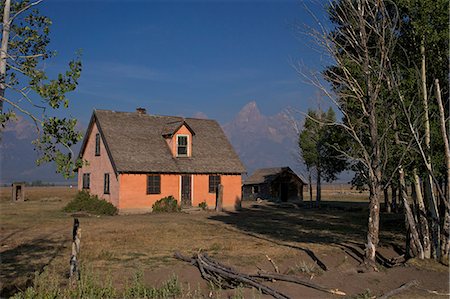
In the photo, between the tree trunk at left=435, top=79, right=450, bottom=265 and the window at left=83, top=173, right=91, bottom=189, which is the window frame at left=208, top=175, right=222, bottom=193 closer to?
the window at left=83, top=173, right=91, bottom=189

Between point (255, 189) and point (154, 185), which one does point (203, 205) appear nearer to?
point (154, 185)

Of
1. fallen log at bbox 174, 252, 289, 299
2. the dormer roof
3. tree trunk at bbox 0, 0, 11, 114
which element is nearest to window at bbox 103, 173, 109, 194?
the dormer roof

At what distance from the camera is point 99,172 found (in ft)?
114

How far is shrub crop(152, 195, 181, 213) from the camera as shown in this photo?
33344 mm

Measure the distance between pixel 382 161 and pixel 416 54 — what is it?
12.6ft

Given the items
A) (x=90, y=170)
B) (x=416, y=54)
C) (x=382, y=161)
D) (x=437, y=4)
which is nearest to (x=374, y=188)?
(x=382, y=161)

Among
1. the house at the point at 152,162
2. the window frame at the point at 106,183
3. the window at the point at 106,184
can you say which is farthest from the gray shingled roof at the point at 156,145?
the window at the point at 106,184

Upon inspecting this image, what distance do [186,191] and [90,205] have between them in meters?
7.63

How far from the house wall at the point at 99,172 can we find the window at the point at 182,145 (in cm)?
604

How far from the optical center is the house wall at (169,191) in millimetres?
32094

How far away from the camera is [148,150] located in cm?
3478

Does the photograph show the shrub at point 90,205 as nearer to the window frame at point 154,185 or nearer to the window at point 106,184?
the window at point 106,184

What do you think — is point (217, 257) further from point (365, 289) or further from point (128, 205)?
point (128, 205)

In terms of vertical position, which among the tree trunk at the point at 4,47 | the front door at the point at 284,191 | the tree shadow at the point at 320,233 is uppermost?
the tree trunk at the point at 4,47
